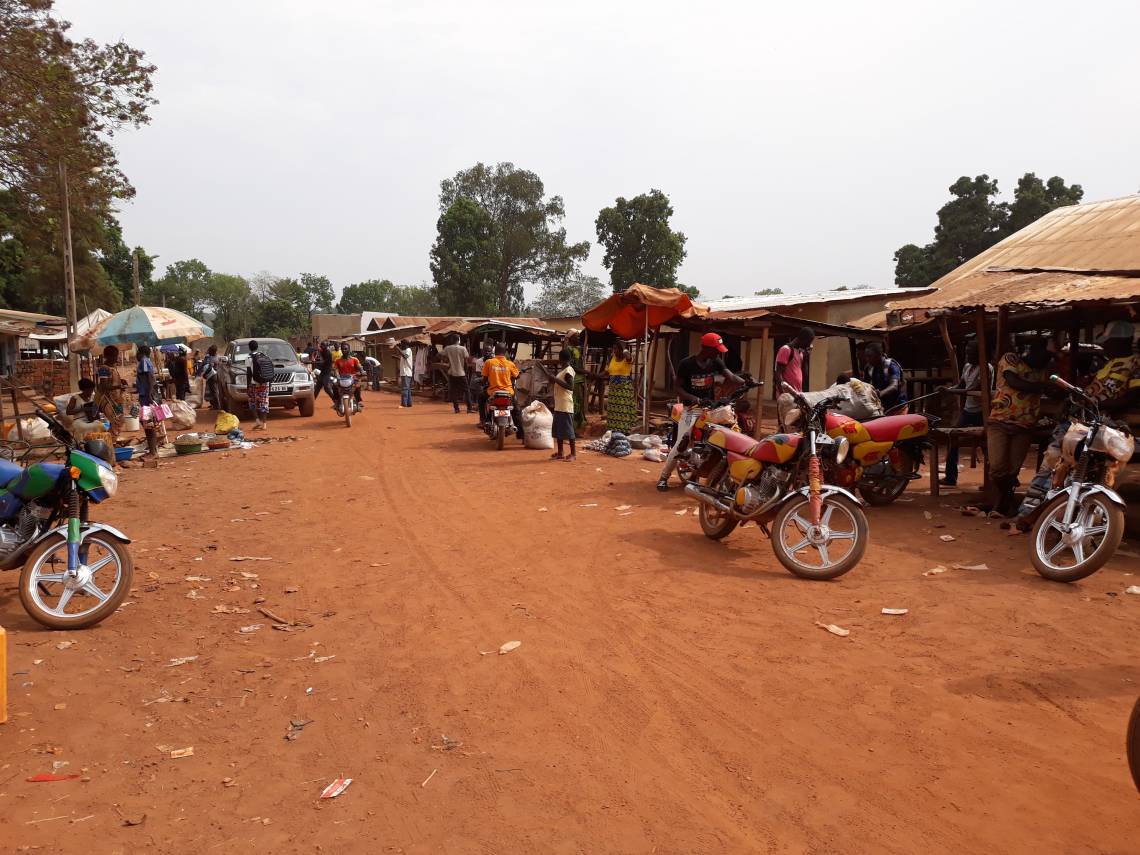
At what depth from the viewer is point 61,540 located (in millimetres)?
4922

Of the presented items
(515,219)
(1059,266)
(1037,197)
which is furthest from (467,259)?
(1059,266)

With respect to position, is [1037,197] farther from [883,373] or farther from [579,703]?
[579,703]

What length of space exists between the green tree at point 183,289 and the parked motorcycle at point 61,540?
66.4m

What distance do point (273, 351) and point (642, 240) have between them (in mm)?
37131

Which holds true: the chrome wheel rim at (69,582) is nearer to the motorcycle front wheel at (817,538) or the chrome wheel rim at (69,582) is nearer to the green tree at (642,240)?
the motorcycle front wheel at (817,538)

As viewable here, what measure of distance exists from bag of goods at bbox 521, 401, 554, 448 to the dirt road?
584cm

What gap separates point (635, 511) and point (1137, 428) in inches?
189

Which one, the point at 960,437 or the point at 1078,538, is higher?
the point at 960,437

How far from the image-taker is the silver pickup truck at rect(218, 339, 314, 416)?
56.0 ft

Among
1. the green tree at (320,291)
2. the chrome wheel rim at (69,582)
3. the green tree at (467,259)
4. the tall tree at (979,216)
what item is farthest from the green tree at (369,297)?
the chrome wheel rim at (69,582)

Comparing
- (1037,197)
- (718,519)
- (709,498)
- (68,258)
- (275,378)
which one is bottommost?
(718,519)

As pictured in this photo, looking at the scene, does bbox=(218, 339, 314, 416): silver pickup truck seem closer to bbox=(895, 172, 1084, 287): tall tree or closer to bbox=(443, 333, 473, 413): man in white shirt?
bbox=(443, 333, 473, 413): man in white shirt

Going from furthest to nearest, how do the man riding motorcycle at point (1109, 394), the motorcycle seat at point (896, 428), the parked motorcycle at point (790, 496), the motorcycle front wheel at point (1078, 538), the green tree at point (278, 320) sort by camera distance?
the green tree at point (278, 320)
the motorcycle seat at point (896, 428)
the man riding motorcycle at point (1109, 394)
the parked motorcycle at point (790, 496)
the motorcycle front wheel at point (1078, 538)

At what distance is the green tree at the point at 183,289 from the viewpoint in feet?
235
